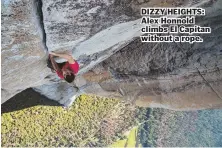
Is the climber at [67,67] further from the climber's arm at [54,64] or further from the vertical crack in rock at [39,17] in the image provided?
the vertical crack in rock at [39,17]

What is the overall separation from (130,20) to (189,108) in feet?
10.1

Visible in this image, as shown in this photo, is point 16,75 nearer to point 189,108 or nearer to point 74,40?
point 74,40

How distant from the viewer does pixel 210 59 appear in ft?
20.6

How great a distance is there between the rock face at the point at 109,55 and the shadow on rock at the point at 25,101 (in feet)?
0.70

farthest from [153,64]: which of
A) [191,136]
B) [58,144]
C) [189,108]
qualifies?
[191,136]

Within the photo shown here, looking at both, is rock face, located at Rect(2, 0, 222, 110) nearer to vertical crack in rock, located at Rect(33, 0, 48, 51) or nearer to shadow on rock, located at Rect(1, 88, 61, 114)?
vertical crack in rock, located at Rect(33, 0, 48, 51)

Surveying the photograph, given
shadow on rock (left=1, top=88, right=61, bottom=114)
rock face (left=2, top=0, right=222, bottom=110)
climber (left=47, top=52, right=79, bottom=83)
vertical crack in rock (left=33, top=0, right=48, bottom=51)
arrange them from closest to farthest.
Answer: vertical crack in rock (left=33, top=0, right=48, bottom=51)
rock face (left=2, top=0, right=222, bottom=110)
climber (left=47, top=52, right=79, bottom=83)
shadow on rock (left=1, top=88, right=61, bottom=114)

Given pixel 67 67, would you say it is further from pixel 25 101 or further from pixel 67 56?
pixel 25 101

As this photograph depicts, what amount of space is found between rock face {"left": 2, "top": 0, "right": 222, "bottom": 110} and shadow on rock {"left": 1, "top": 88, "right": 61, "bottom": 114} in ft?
0.70

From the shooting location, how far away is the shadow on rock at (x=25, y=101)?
7935 millimetres

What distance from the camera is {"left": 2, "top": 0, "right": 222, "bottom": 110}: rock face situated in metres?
4.14

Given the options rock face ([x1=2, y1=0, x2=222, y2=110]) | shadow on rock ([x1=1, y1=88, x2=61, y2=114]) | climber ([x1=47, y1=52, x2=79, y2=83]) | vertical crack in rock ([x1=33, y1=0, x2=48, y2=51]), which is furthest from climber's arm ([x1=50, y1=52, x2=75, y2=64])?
shadow on rock ([x1=1, y1=88, x2=61, y2=114])

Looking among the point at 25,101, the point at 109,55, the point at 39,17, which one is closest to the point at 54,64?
the point at 39,17

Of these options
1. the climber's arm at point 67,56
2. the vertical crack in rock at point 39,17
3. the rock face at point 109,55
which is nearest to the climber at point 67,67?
the climber's arm at point 67,56
